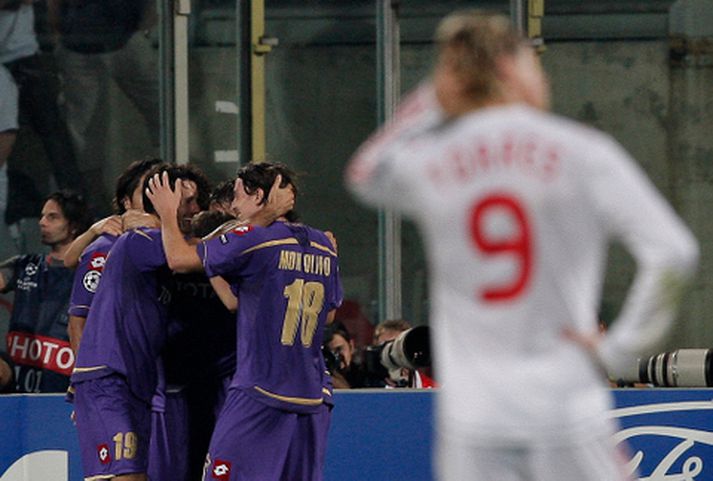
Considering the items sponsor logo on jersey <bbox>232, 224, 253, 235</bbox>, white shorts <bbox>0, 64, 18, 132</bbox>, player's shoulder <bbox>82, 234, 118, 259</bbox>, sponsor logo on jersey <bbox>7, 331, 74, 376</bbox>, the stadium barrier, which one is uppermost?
white shorts <bbox>0, 64, 18, 132</bbox>

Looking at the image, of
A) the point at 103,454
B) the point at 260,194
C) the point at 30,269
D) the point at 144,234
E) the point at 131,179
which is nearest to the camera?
the point at 260,194

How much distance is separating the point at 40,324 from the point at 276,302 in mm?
3632

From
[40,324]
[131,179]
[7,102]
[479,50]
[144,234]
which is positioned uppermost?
[7,102]

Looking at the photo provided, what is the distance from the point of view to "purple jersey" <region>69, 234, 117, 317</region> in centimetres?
852

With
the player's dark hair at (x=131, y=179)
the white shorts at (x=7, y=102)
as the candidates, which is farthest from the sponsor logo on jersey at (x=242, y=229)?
the white shorts at (x=7, y=102)

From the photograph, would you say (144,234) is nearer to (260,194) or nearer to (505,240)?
(260,194)

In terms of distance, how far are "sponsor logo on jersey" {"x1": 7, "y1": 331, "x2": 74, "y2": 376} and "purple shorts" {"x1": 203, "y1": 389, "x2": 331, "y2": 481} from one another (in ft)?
10.0

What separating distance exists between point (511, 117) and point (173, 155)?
8.63 meters

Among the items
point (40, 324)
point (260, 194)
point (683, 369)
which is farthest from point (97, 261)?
point (683, 369)

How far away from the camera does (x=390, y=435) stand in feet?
30.0

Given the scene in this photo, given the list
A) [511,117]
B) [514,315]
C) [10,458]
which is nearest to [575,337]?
[514,315]

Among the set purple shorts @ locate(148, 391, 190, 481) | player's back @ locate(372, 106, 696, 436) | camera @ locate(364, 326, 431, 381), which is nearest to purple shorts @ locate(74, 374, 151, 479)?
purple shorts @ locate(148, 391, 190, 481)

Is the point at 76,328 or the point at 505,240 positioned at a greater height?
the point at 505,240

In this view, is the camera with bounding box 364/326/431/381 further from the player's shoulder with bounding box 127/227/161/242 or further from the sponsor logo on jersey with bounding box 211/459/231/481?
the player's shoulder with bounding box 127/227/161/242
